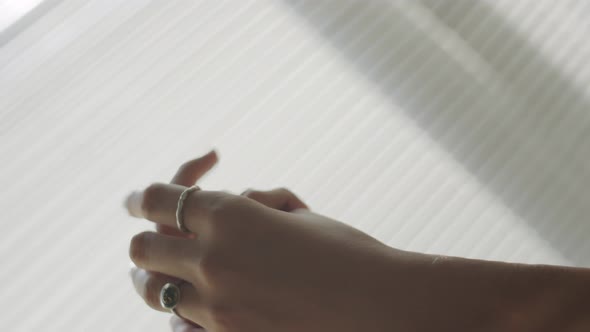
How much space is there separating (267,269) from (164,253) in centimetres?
12

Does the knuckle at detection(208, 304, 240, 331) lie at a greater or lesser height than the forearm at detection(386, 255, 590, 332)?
lesser

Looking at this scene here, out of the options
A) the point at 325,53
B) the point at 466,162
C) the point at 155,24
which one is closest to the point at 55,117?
the point at 155,24

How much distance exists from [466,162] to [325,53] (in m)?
0.32

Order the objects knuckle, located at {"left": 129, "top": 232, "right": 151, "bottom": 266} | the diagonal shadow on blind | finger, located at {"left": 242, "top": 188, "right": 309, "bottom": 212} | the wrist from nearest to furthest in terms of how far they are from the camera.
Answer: the wrist
knuckle, located at {"left": 129, "top": 232, "right": 151, "bottom": 266}
finger, located at {"left": 242, "top": 188, "right": 309, "bottom": 212}
the diagonal shadow on blind

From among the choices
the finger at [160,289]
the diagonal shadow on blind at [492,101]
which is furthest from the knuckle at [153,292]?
the diagonal shadow on blind at [492,101]

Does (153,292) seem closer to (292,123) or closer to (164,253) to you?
(164,253)

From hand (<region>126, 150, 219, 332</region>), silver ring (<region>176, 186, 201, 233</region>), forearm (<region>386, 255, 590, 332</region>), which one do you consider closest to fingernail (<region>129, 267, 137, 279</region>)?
hand (<region>126, 150, 219, 332</region>)

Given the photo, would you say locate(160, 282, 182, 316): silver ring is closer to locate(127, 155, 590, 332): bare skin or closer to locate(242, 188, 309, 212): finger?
locate(127, 155, 590, 332): bare skin

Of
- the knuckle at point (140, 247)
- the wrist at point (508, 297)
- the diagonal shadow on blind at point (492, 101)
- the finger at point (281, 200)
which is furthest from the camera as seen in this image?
the diagonal shadow on blind at point (492, 101)

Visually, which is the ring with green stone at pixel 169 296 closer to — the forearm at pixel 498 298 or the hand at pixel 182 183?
the hand at pixel 182 183

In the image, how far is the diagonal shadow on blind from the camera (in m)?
0.98

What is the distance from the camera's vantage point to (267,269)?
0.59 m

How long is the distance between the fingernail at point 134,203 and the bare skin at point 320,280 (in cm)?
2

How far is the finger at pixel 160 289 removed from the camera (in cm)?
63
